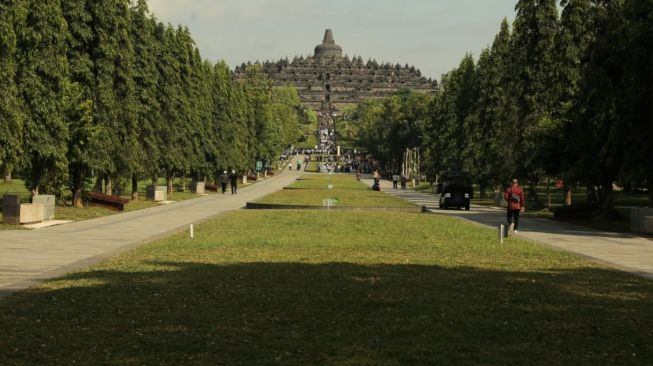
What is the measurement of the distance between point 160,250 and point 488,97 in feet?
148

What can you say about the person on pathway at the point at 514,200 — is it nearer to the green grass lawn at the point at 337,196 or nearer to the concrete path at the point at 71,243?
the concrete path at the point at 71,243

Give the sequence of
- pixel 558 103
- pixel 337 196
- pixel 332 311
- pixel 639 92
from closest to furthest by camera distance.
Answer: pixel 332 311 < pixel 639 92 < pixel 558 103 < pixel 337 196

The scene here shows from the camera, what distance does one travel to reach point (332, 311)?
11898 millimetres

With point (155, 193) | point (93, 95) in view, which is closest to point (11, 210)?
point (93, 95)

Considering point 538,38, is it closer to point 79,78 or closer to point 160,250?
point 79,78

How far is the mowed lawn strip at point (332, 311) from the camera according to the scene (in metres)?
9.21

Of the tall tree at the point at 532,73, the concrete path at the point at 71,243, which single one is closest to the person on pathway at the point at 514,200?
the concrete path at the point at 71,243

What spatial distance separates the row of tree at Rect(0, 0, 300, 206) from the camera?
34125mm

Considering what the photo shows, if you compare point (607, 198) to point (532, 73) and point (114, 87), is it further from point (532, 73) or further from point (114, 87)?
point (114, 87)

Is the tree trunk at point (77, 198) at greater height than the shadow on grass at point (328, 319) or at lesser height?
greater

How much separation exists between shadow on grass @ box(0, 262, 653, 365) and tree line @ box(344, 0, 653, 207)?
17.1m

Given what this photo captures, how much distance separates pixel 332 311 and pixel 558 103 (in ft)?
127

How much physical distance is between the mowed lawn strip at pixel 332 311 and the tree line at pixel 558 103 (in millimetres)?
12943

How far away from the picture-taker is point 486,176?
60188mm
